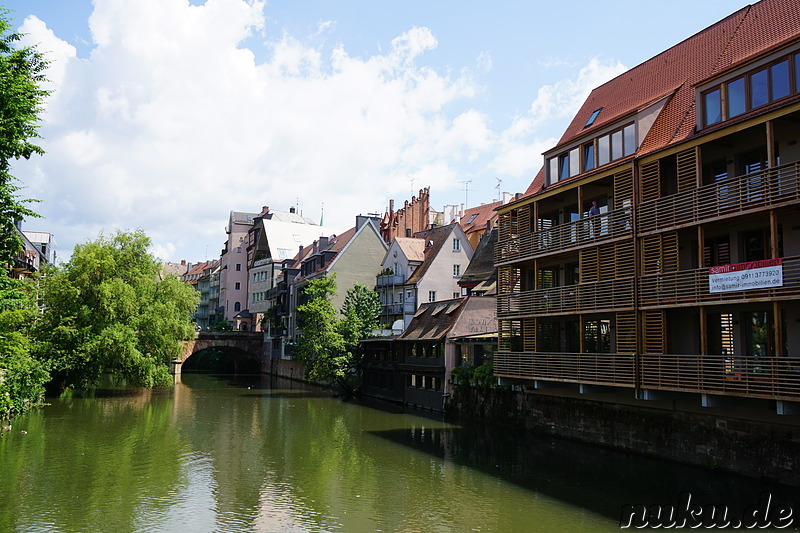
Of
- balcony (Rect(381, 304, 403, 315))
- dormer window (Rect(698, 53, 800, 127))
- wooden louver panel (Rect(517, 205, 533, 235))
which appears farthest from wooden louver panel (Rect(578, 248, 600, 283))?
balcony (Rect(381, 304, 403, 315))

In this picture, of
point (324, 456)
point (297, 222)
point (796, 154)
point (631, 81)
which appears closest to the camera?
point (796, 154)

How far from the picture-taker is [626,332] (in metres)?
25.5

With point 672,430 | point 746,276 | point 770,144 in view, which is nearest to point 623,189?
point 770,144

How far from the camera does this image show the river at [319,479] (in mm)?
18234

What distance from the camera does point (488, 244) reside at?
4928cm

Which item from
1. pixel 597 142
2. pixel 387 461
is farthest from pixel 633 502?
pixel 597 142

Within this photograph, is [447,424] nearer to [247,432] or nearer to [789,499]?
[247,432]

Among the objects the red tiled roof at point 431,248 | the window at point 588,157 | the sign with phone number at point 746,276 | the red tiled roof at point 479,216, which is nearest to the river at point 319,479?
the sign with phone number at point 746,276

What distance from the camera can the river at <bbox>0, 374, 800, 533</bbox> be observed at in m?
18.2

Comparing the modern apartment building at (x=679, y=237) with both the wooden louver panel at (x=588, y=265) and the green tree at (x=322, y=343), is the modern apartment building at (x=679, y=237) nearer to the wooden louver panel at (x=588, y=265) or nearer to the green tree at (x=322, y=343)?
the wooden louver panel at (x=588, y=265)

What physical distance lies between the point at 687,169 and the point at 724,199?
213 centimetres

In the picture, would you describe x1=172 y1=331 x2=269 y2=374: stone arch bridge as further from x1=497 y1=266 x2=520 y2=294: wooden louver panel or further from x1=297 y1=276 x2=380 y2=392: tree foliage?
x1=497 y1=266 x2=520 y2=294: wooden louver panel

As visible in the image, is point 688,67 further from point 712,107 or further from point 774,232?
point 774,232

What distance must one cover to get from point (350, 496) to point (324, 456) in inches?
276
